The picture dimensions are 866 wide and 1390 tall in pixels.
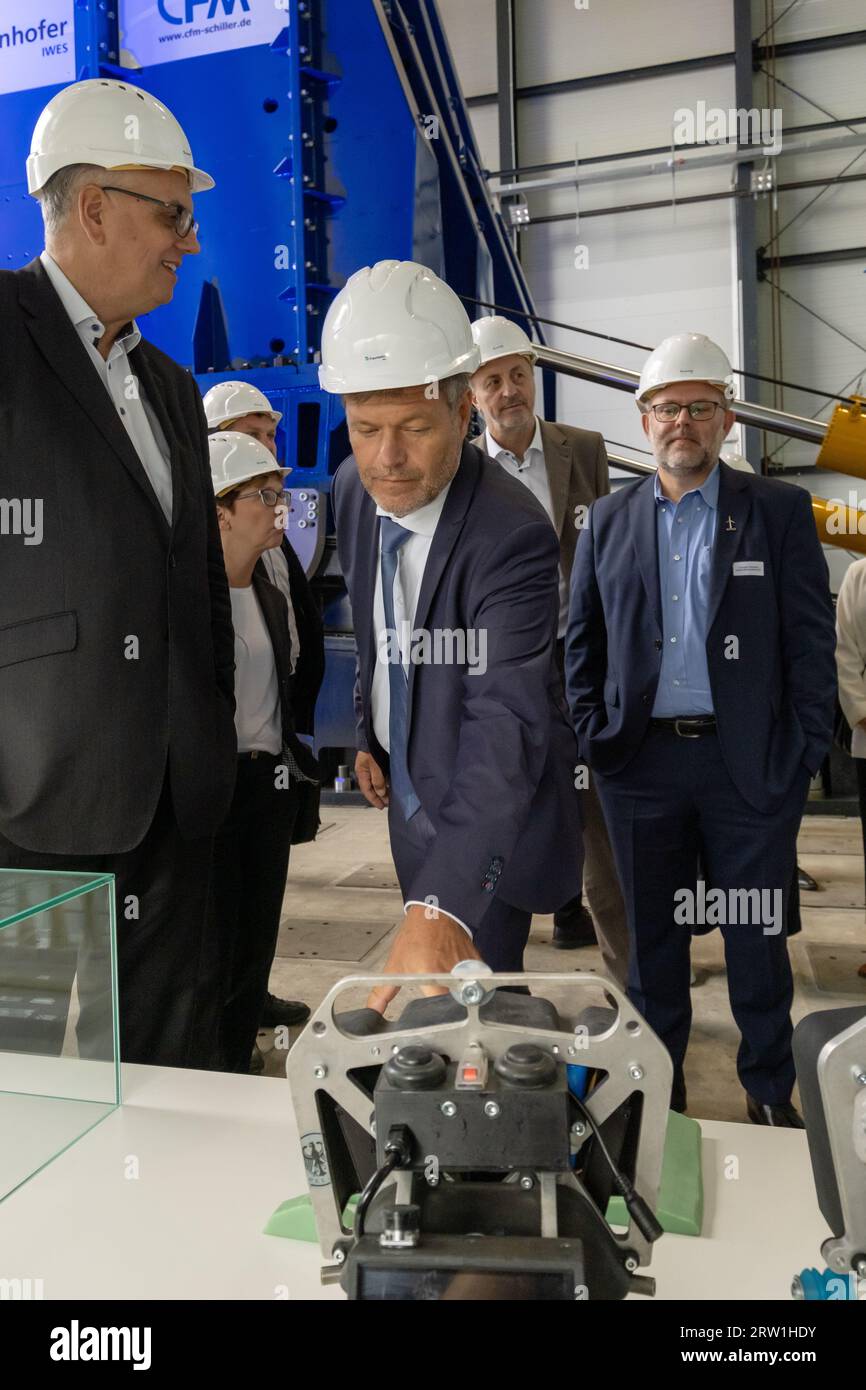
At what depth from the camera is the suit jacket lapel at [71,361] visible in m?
1.82

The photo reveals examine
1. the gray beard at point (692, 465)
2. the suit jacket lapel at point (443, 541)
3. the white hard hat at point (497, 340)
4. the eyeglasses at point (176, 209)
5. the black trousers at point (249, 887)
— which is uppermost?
the white hard hat at point (497, 340)

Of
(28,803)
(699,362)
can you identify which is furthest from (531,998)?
(699,362)

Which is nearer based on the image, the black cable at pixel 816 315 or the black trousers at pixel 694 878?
the black trousers at pixel 694 878

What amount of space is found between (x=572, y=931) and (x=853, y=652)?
61.0 inches

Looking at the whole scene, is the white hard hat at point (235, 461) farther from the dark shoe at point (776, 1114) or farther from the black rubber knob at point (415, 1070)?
the black rubber knob at point (415, 1070)

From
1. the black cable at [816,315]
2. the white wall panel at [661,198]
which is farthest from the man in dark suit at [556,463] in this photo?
the black cable at [816,315]

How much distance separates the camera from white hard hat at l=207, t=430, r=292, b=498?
9.37ft

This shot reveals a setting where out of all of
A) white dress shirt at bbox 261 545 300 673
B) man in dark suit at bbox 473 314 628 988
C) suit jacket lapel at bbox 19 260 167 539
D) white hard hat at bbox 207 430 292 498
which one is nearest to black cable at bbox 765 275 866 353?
man in dark suit at bbox 473 314 628 988

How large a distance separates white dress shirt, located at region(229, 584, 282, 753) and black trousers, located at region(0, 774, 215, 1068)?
0.98 meters

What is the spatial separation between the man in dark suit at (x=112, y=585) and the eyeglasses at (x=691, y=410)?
4.47 ft

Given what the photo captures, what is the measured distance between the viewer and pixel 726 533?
2771mm
